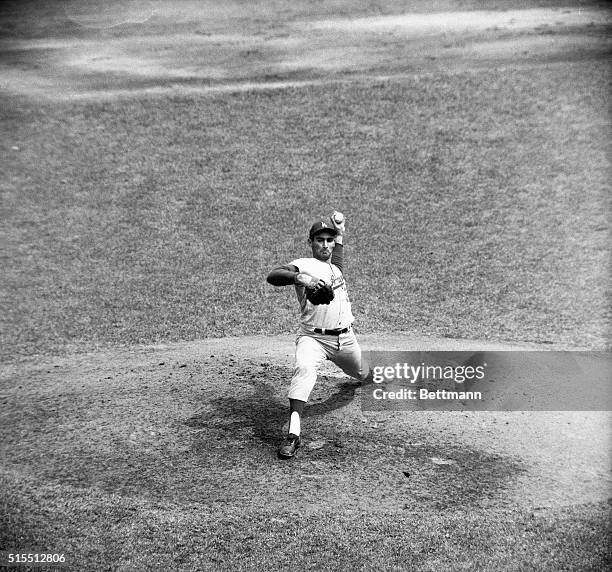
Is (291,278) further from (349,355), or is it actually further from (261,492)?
(261,492)

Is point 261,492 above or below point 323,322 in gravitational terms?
below

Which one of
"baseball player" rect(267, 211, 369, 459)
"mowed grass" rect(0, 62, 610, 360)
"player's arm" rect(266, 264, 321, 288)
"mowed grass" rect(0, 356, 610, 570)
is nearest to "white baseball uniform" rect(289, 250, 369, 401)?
"baseball player" rect(267, 211, 369, 459)

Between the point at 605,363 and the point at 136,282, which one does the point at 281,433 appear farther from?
the point at 136,282

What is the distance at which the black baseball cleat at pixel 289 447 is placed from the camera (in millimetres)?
7387

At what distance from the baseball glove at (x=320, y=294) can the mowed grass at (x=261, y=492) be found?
1331 mm

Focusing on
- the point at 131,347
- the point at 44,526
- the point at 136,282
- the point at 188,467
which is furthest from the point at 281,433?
the point at 136,282

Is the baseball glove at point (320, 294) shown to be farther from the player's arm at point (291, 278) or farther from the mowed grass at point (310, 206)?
the mowed grass at point (310, 206)

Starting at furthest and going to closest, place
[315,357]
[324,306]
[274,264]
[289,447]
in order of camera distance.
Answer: [274,264] < [324,306] < [315,357] < [289,447]

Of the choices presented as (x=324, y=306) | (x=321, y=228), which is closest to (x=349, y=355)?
(x=324, y=306)

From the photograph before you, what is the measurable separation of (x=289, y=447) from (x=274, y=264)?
22.5ft

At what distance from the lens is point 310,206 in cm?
1578

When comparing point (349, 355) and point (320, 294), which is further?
point (349, 355)

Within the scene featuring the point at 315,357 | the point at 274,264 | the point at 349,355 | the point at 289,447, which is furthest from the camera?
the point at 274,264

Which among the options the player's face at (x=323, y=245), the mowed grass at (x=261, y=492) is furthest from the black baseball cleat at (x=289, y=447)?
the player's face at (x=323, y=245)
